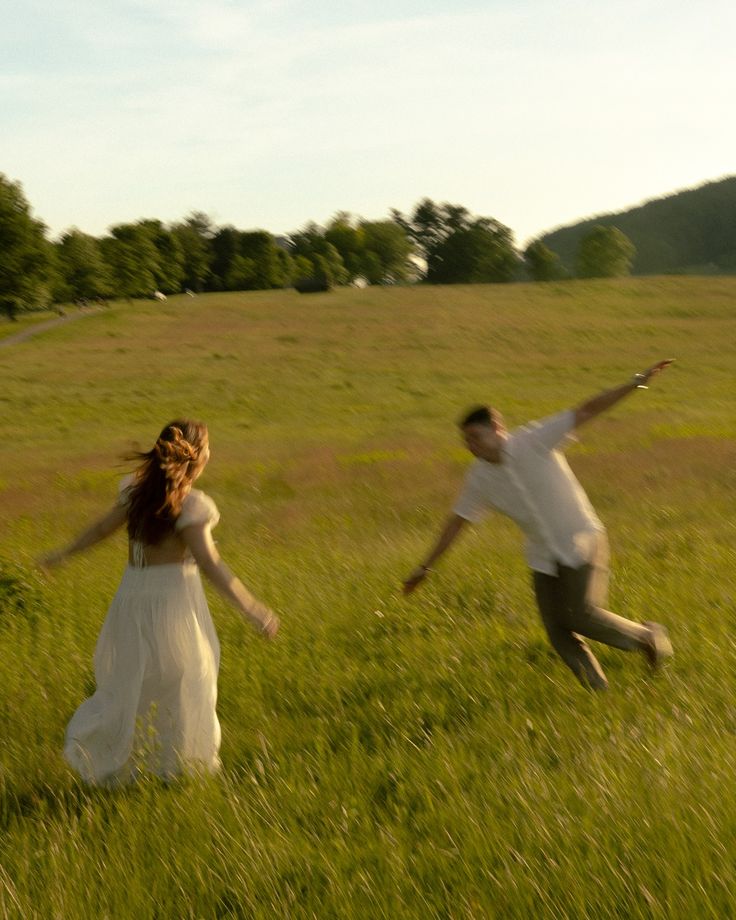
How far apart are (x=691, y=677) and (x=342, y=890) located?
3148 mm

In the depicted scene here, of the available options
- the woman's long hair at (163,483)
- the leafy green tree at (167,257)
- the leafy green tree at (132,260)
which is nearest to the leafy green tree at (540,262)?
the leafy green tree at (167,257)

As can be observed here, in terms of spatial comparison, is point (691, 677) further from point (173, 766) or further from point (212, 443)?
point (212, 443)

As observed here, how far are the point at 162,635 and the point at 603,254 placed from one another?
128 meters

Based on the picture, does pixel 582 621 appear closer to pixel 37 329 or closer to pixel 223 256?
pixel 37 329

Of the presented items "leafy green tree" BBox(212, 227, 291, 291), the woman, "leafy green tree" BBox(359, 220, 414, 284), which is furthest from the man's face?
"leafy green tree" BBox(359, 220, 414, 284)

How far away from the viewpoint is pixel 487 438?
6.41 metres

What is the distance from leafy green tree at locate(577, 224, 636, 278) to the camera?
127m

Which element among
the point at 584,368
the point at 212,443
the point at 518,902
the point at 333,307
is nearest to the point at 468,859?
the point at 518,902

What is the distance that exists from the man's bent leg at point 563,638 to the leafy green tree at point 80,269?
79.1 m

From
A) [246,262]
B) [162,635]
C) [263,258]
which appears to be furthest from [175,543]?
[263,258]

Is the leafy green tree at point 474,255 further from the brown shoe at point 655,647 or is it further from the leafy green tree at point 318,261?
the brown shoe at point 655,647

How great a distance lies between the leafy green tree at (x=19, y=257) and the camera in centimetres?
A: 6562

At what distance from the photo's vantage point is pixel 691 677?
20.3 ft

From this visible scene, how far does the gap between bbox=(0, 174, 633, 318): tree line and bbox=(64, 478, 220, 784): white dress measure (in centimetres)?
6424
